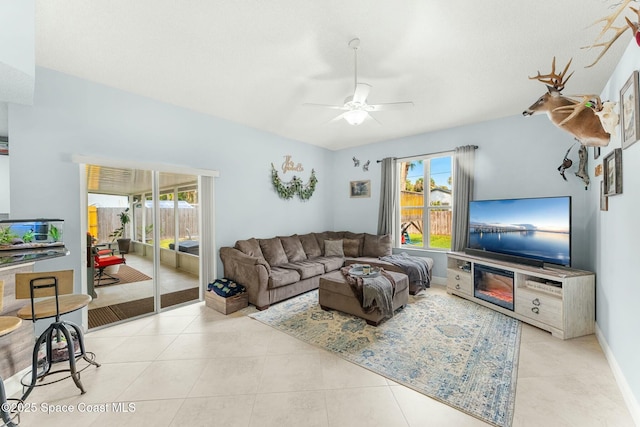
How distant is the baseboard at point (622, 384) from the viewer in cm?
172

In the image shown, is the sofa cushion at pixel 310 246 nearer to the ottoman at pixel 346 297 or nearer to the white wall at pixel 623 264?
the ottoman at pixel 346 297

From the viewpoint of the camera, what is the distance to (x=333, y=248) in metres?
5.23

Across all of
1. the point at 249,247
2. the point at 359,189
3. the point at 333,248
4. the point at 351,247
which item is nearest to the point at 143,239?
the point at 249,247

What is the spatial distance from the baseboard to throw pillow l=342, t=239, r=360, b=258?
334cm

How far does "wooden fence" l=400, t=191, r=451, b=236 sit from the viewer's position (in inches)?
190

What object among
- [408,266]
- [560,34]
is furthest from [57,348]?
[560,34]

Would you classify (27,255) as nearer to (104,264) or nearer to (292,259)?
(104,264)

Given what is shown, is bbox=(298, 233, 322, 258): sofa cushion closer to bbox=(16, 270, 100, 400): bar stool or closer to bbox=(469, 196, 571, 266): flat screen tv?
bbox=(469, 196, 571, 266): flat screen tv

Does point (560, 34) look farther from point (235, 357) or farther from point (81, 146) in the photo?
point (81, 146)

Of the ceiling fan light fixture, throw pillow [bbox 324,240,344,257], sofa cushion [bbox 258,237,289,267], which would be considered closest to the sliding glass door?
sofa cushion [bbox 258,237,289,267]

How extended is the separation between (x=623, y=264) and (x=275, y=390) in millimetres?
3005

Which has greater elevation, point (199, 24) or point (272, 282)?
point (199, 24)

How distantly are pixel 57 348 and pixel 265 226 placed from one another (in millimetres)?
2977

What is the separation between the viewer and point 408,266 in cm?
409
